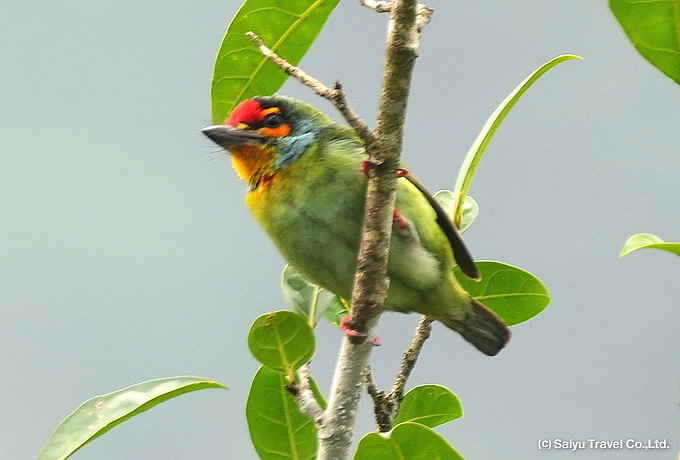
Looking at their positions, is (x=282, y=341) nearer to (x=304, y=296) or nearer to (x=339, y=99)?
(x=304, y=296)

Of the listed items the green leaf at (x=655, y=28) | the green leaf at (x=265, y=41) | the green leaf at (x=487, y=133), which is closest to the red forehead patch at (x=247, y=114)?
the green leaf at (x=265, y=41)

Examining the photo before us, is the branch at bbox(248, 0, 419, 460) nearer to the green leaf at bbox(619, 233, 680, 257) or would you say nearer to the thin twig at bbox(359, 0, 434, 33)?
the thin twig at bbox(359, 0, 434, 33)

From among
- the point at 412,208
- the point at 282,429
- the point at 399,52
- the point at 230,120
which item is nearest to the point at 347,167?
the point at 412,208

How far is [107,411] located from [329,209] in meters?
0.95

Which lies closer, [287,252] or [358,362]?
[358,362]

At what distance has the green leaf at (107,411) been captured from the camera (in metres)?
2.31

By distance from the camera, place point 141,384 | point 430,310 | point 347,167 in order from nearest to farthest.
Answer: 1. point 141,384
2. point 347,167
3. point 430,310

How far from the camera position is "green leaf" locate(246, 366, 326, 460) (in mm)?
2625

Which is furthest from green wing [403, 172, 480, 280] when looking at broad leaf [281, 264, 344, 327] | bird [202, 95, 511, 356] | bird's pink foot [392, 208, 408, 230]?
broad leaf [281, 264, 344, 327]

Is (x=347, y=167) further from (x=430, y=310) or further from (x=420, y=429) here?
(x=420, y=429)

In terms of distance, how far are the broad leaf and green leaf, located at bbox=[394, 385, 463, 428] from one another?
393 millimetres

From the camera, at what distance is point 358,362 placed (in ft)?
7.29

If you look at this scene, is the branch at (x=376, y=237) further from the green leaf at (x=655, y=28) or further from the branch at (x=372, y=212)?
the green leaf at (x=655, y=28)

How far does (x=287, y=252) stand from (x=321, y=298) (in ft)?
0.68
